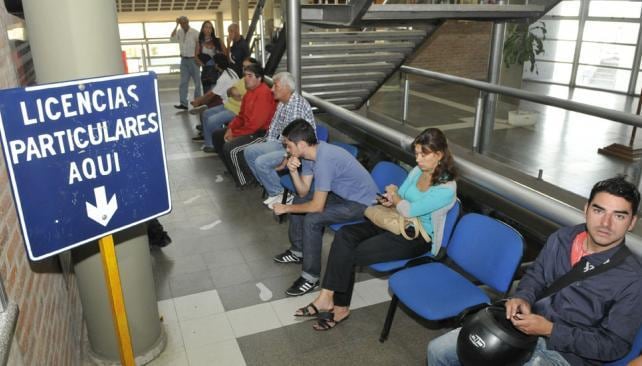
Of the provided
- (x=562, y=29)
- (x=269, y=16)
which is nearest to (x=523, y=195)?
(x=269, y=16)

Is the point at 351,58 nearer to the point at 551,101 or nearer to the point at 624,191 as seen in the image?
the point at 551,101

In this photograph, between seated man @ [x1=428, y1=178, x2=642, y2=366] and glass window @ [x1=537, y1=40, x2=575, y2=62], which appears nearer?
seated man @ [x1=428, y1=178, x2=642, y2=366]

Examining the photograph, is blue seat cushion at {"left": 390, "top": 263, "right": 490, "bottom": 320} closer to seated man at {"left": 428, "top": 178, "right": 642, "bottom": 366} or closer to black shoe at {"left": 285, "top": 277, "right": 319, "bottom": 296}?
seated man at {"left": 428, "top": 178, "right": 642, "bottom": 366}

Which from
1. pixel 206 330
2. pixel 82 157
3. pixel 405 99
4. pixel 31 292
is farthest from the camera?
pixel 405 99

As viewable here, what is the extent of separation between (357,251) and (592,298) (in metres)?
1.46

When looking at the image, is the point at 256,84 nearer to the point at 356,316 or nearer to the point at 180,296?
the point at 180,296

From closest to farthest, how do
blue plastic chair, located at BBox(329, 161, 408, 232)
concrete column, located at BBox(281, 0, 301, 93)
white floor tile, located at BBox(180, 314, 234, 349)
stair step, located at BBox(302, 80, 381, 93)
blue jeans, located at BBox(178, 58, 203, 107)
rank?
white floor tile, located at BBox(180, 314, 234, 349) → blue plastic chair, located at BBox(329, 161, 408, 232) → concrete column, located at BBox(281, 0, 301, 93) → stair step, located at BBox(302, 80, 381, 93) → blue jeans, located at BBox(178, 58, 203, 107)

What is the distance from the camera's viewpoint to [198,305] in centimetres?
367

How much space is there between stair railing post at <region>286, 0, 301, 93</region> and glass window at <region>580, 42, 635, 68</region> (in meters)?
10.2

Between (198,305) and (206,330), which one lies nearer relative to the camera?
(206,330)

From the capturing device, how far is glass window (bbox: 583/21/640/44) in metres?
12.5

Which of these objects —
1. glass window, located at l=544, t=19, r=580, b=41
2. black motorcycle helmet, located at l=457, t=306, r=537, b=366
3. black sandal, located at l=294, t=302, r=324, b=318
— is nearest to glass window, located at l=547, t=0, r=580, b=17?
glass window, located at l=544, t=19, r=580, b=41

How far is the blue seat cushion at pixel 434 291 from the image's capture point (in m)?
2.71

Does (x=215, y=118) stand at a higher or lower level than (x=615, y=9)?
lower
